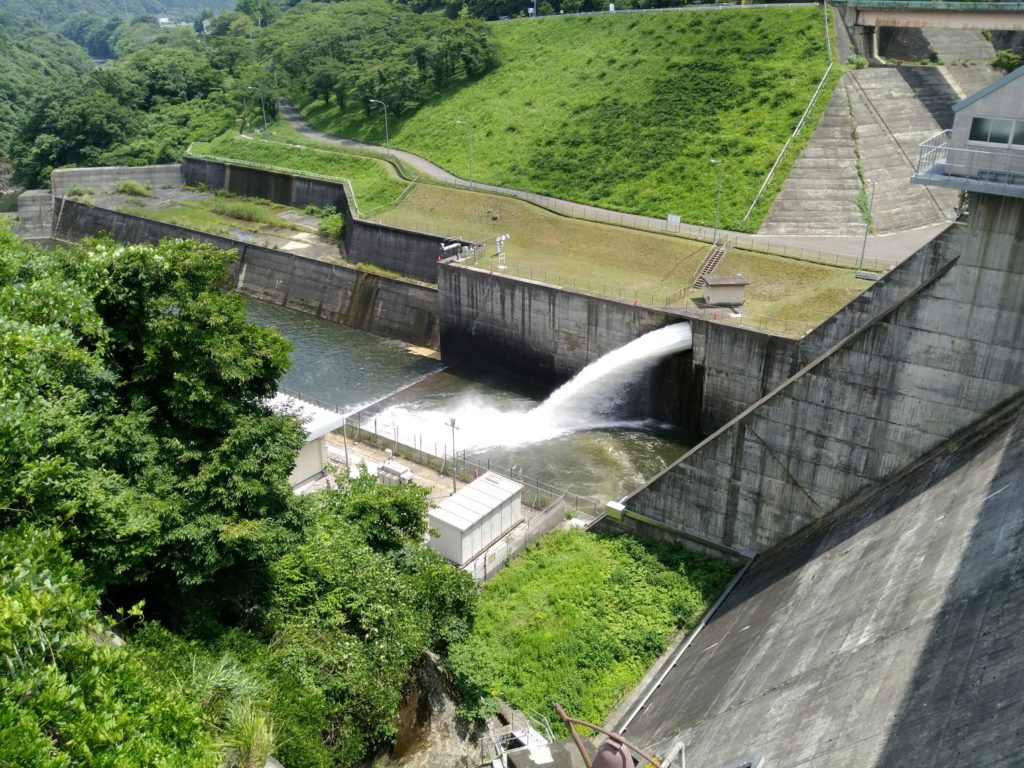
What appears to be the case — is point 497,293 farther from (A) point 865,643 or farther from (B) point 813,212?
(A) point 865,643

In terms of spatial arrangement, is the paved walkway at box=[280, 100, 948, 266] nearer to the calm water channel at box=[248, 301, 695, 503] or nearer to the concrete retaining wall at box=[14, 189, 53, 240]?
the calm water channel at box=[248, 301, 695, 503]

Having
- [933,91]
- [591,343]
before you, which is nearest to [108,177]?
[591,343]

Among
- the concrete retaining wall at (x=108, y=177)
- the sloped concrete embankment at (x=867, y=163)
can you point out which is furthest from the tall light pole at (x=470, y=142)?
the concrete retaining wall at (x=108, y=177)

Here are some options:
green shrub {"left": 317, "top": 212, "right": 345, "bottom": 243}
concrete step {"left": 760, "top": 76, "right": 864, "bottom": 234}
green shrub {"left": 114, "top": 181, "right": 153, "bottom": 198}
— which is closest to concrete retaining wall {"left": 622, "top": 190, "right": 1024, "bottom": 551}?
concrete step {"left": 760, "top": 76, "right": 864, "bottom": 234}

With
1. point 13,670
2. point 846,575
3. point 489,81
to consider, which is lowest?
point 846,575

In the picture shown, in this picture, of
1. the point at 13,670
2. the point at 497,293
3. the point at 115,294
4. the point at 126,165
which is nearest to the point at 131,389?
the point at 115,294

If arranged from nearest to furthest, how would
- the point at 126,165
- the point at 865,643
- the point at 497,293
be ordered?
the point at 865,643 → the point at 497,293 → the point at 126,165

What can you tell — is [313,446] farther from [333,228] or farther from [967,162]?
[333,228]

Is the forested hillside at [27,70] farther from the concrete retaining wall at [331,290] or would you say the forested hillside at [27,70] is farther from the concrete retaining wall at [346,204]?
the concrete retaining wall at [331,290]
